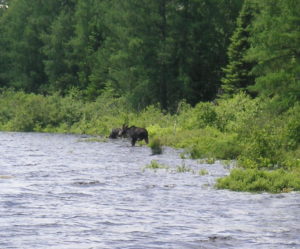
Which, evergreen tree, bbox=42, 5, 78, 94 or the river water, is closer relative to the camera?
the river water

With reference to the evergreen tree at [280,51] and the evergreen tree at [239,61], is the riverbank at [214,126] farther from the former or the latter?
the evergreen tree at [239,61]

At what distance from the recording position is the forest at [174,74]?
98.0 ft

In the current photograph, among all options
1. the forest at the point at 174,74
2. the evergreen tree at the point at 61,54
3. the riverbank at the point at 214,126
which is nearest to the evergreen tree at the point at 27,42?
the forest at the point at 174,74

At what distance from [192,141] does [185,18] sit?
22.3 m

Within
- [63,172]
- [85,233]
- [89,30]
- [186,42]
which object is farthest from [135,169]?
[89,30]

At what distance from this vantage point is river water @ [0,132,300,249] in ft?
43.9

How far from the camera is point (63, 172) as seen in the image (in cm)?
2456

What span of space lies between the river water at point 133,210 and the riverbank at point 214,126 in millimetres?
1298

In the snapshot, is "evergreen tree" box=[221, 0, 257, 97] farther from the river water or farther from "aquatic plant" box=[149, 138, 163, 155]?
the river water

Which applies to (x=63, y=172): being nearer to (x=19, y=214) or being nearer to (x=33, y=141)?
(x=19, y=214)

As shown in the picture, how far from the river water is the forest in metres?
2.10

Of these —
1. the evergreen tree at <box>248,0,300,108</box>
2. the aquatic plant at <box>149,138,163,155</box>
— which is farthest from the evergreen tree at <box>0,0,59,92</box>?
the aquatic plant at <box>149,138,163,155</box>

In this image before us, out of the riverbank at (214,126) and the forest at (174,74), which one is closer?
the riverbank at (214,126)

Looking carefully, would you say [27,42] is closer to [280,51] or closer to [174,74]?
[174,74]
